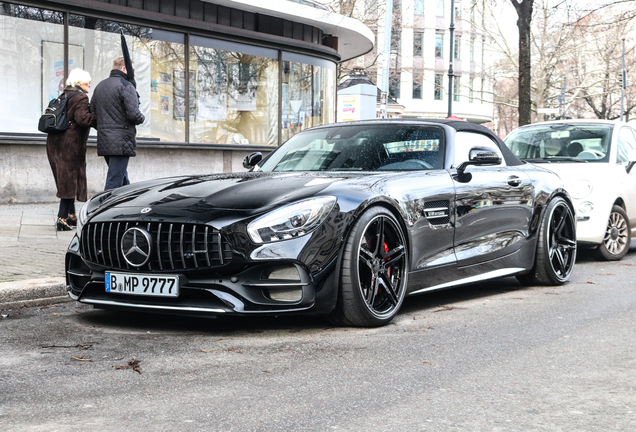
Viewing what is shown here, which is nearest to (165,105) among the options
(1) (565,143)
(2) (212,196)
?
(1) (565,143)

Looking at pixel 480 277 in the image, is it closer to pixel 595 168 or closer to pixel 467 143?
pixel 467 143

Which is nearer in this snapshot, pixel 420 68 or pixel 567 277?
pixel 567 277

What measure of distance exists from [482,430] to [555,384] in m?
0.85

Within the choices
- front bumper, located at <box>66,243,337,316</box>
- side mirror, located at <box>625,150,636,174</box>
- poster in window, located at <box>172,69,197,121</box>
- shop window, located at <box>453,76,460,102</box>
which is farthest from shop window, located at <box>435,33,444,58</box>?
front bumper, located at <box>66,243,337,316</box>

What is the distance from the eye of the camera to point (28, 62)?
1427 centimetres

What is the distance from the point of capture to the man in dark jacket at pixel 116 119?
31.4 ft

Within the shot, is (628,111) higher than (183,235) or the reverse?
higher

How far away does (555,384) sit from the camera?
392 cm

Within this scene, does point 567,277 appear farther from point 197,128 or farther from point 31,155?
point 197,128

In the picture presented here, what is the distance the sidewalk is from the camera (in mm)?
6027

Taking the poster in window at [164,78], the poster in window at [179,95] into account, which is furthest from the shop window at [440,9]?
the poster in window at [164,78]

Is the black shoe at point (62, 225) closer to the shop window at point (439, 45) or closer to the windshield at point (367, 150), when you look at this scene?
the windshield at point (367, 150)

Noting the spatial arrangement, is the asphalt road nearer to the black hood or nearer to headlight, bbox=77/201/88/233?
headlight, bbox=77/201/88/233

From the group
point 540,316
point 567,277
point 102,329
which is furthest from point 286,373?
point 567,277
